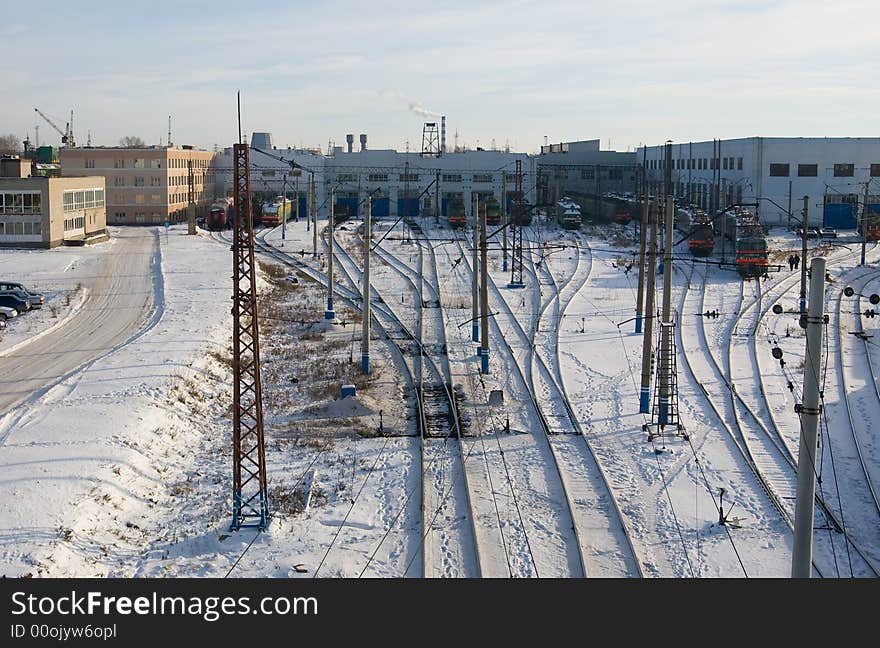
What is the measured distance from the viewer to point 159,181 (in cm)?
6788

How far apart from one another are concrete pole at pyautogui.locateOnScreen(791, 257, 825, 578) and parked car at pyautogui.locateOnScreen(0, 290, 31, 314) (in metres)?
27.4

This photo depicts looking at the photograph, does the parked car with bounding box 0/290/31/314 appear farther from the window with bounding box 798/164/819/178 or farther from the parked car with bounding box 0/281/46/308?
the window with bounding box 798/164/819/178

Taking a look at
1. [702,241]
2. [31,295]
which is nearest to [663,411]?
[31,295]

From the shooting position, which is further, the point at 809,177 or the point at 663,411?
the point at 809,177

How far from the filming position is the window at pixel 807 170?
2443 inches

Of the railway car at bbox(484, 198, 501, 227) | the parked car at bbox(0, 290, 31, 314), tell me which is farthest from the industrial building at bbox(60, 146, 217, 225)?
the parked car at bbox(0, 290, 31, 314)

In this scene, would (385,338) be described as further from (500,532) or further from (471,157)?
(471,157)

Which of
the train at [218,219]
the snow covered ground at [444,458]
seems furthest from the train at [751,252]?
the train at [218,219]

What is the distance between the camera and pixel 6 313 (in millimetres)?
30750

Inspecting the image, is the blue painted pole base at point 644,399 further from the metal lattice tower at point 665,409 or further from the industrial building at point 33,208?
the industrial building at point 33,208

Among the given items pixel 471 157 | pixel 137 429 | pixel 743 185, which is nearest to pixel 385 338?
pixel 137 429

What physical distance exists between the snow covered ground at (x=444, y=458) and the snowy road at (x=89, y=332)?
630 mm

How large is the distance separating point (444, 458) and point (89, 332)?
14874mm

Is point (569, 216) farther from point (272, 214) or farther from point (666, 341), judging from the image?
point (666, 341)
